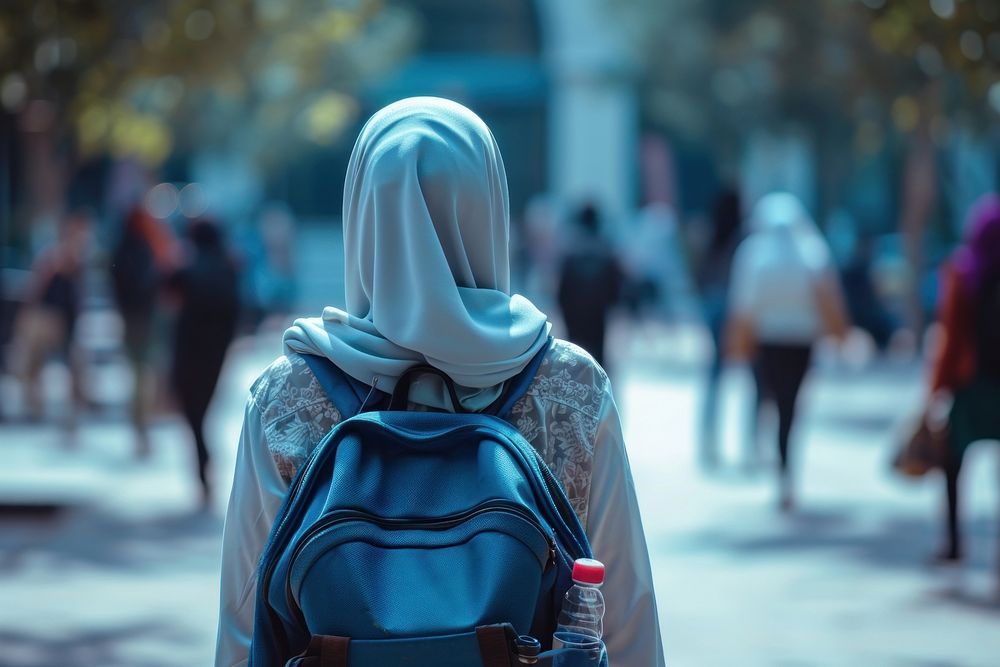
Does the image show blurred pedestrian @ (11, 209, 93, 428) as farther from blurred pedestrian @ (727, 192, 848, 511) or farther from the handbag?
the handbag

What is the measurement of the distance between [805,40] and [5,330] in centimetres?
1199

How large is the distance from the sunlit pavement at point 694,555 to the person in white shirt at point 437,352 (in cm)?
377

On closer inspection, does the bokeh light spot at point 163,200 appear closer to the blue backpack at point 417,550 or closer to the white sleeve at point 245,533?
the white sleeve at point 245,533

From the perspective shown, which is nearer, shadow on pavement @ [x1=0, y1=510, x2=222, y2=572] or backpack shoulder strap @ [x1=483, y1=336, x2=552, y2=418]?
backpack shoulder strap @ [x1=483, y1=336, x2=552, y2=418]

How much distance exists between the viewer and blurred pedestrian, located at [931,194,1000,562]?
23.3ft

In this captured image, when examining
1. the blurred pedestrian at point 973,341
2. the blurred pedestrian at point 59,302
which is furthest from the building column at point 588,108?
the blurred pedestrian at point 973,341

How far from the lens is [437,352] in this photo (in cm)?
215

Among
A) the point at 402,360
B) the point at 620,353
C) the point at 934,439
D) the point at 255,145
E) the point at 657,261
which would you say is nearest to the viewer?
the point at 402,360

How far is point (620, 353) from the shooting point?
20531 mm

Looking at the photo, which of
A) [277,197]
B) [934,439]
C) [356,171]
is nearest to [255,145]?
[277,197]

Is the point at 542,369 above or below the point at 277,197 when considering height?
below

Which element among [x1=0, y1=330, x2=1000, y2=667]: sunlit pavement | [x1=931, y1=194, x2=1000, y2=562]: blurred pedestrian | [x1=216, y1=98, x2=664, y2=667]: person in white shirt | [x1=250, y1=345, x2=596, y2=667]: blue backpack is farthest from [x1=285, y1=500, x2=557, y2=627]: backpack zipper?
[x1=931, y1=194, x2=1000, y2=562]: blurred pedestrian

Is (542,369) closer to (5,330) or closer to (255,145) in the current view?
(5,330)

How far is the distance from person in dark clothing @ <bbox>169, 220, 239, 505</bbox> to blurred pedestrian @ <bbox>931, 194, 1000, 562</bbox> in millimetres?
4468
